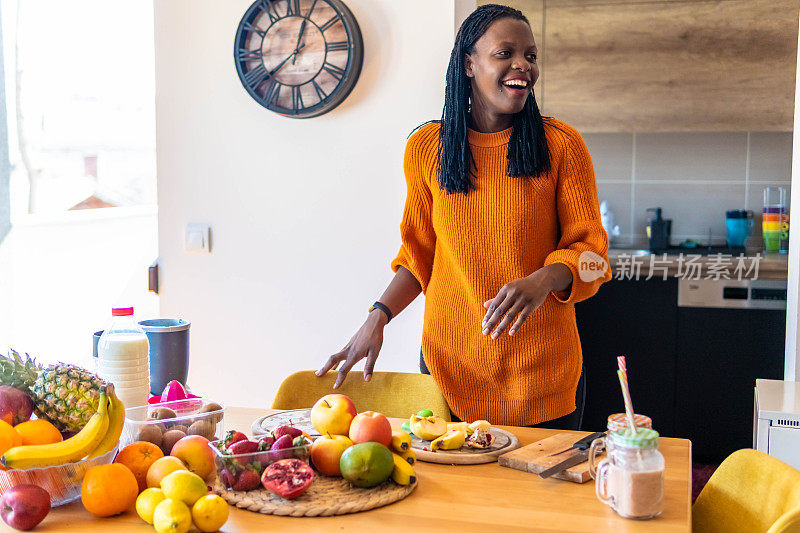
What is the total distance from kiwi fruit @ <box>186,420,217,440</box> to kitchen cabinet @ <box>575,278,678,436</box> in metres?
2.42

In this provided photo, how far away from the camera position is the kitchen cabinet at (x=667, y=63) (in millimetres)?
3502

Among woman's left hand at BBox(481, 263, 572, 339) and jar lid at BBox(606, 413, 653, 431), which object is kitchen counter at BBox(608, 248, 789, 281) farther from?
jar lid at BBox(606, 413, 653, 431)

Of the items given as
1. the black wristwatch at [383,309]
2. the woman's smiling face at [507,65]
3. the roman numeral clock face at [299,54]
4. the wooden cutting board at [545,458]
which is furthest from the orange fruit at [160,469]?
the roman numeral clock face at [299,54]

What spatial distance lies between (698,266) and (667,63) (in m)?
0.92

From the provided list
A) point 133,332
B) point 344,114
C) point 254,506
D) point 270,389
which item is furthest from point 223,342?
point 254,506

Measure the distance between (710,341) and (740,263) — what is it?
346mm

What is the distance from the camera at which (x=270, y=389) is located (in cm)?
288

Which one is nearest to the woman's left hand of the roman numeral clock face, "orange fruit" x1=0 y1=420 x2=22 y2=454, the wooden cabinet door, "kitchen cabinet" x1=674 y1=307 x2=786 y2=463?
"orange fruit" x1=0 y1=420 x2=22 y2=454

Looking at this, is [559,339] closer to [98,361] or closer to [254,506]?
[254,506]

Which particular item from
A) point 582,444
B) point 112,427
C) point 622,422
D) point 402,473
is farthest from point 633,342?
point 112,427

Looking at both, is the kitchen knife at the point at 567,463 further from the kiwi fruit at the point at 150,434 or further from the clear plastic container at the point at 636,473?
the kiwi fruit at the point at 150,434

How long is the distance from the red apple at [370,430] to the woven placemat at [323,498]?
0.06 metres

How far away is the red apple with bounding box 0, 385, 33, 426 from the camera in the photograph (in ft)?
3.76

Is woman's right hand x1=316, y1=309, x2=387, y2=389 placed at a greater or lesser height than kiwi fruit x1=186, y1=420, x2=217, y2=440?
greater
